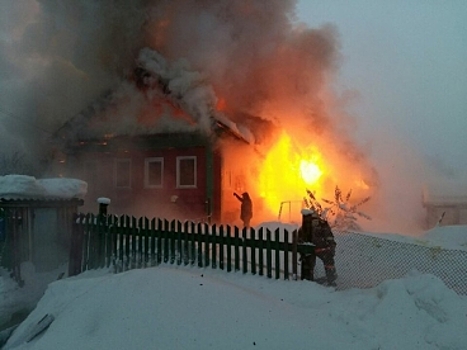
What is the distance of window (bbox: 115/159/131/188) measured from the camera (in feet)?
55.2

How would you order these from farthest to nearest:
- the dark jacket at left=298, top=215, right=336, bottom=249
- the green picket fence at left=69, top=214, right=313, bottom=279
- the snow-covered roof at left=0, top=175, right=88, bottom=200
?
the snow-covered roof at left=0, top=175, right=88, bottom=200 < the dark jacket at left=298, top=215, right=336, bottom=249 < the green picket fence at left=69, top=214, right=313, bottom=279

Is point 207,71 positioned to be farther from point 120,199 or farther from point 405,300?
point 405,300

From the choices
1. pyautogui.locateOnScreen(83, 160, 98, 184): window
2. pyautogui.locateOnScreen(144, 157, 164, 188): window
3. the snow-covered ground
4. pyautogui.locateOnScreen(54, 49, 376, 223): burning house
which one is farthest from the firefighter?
pyautogui.locateOnScreen(83, 160, 98, 184): window

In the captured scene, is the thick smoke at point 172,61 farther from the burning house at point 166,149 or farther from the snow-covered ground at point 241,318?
the snow-covered ground at point 241,318

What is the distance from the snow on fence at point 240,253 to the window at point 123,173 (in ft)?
28.0

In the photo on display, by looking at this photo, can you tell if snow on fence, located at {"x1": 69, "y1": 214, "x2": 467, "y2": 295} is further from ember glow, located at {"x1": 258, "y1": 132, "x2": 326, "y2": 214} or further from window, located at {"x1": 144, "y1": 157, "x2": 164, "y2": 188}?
ember glow, located at {"x1": 258, "y1": 132, "x2": 326, "y2": 214}

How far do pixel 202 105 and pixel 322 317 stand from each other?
11.4 metres

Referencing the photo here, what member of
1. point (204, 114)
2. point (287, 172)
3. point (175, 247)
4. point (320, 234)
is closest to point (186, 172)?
point (204, 114)

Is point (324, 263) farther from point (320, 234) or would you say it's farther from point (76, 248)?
point (76, 248)

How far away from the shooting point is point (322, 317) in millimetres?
4473

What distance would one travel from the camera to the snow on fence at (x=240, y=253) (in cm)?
612

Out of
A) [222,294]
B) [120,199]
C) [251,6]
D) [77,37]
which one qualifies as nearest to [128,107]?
[120,199]

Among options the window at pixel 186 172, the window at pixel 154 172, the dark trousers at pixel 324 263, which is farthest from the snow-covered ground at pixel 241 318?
the window at pixel 154 172

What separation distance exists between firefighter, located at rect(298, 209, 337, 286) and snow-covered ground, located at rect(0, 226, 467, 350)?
0.71 m
